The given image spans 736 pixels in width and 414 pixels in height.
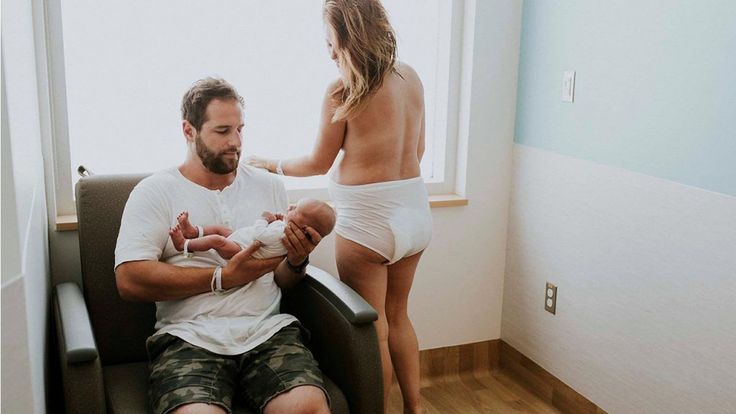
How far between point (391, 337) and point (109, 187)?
3.33 feet

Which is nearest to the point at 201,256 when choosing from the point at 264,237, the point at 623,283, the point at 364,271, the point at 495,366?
the point at 264,237

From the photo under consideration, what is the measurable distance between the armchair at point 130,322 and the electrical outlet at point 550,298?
1.01m

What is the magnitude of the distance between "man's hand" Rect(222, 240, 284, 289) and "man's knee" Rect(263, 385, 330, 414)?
32 cm

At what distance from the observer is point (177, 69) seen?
253cm

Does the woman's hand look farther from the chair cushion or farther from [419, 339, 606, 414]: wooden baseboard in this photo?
[419, 339, 606, 414]: wooden baseboard

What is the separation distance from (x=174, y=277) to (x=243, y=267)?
0.58ft

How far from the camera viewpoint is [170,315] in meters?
2.02

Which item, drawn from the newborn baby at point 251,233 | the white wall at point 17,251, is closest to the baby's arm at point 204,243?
the newborn baby at point 251,233

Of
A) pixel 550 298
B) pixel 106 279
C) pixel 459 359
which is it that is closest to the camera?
pixel 106 279

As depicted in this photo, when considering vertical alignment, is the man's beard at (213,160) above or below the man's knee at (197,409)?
above

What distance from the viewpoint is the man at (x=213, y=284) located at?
1859mm

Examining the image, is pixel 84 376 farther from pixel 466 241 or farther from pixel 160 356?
pixel 466 241

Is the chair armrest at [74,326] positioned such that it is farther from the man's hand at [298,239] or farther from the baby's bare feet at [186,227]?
the man's hand at [298,239]

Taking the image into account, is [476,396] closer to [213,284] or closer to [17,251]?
[213,284]
